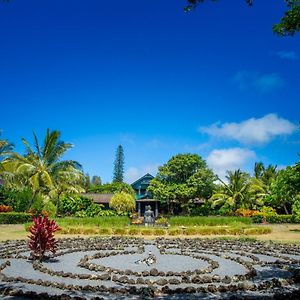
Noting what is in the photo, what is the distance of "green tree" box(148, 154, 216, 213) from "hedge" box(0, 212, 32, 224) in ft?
67.0

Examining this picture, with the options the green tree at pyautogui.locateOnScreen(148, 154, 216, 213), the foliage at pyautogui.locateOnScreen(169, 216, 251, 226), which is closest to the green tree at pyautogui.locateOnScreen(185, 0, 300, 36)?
the foliage at pyautogui.locateOnScreen(169, 216, 251, 226)

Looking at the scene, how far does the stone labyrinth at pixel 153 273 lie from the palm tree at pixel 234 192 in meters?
29.0

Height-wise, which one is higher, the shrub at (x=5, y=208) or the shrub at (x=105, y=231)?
the shrub at (x=5, y=208)

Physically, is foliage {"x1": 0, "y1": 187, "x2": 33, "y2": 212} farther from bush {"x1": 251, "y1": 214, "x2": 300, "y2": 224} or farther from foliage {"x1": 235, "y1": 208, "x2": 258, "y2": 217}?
bush {"x1": 251, "y1": 214, "x2": 300, "y2": 224}

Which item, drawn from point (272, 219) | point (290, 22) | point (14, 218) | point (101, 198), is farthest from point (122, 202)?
point (290, 22)

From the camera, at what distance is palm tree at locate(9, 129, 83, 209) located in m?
38.5

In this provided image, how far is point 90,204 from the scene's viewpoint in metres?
48.3

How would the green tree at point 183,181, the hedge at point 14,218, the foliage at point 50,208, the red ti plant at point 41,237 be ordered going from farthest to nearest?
the green tree at point 183,181, the foliage at point 50,208, the hedge at point 14,218, the red ti plant at point 41,237

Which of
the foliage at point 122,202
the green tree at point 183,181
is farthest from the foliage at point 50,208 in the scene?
the green tree at point 183,181

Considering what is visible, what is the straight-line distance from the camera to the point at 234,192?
166 ft

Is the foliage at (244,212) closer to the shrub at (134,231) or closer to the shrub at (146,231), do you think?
the shrub at (146,231)

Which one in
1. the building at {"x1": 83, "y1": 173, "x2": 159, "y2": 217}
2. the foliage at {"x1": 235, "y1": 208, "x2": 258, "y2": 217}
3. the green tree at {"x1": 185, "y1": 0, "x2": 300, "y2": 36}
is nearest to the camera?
the green tree at {"x1": 185, "y1": 0, "x2": 300, "y2": 36}

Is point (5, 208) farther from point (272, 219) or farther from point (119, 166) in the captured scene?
point (119, 166)

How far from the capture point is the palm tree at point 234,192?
164ft
